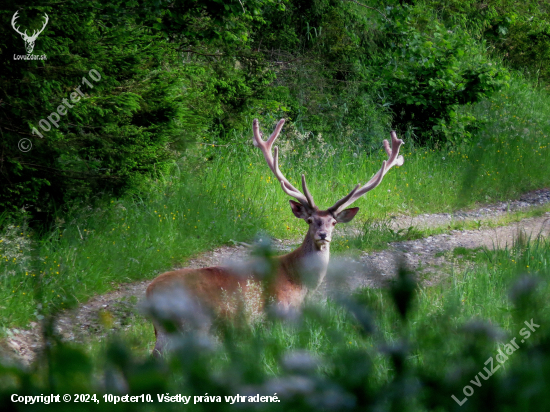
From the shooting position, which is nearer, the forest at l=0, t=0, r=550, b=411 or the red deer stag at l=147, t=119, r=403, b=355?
the forest at l=0, t=0, r=550, b=411

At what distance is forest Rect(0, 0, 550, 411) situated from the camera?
3.81 ft

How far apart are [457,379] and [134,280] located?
19.6ft

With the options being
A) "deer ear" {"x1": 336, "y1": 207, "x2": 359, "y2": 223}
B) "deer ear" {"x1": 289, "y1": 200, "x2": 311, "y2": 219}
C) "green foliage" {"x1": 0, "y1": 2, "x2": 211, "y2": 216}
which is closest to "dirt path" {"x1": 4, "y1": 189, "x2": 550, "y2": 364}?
"deer ear" {"x1": 336, "y1": 207, "x2": 359, "y2": 223}

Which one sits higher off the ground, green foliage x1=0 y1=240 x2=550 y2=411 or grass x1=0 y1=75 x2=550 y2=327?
grass x1=0 y1=75 x2=550 y2=327

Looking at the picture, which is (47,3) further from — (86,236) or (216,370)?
(216,370)

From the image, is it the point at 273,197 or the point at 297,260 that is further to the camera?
the point at 273,197

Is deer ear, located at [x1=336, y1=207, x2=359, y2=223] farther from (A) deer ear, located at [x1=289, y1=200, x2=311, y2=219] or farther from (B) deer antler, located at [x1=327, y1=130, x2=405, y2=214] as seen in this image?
(A) deer ear, located at [x1=289, y1=200, x2=311, y2=219]

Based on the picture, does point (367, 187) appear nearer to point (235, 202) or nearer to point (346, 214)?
point (346, 214)

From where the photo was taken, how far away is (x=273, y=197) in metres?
9.68

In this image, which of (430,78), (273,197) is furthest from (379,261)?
(430,78)

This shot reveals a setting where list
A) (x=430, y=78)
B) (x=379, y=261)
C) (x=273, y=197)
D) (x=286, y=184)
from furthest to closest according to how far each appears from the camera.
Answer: (x=430, y=78) < (x=273, y=197) < (x=379, y=261) < (x=286, y=184)

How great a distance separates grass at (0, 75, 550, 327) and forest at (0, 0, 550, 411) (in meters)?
0.04

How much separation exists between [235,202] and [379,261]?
2.43m

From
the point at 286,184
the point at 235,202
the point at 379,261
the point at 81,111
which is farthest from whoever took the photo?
the point at 235,202
